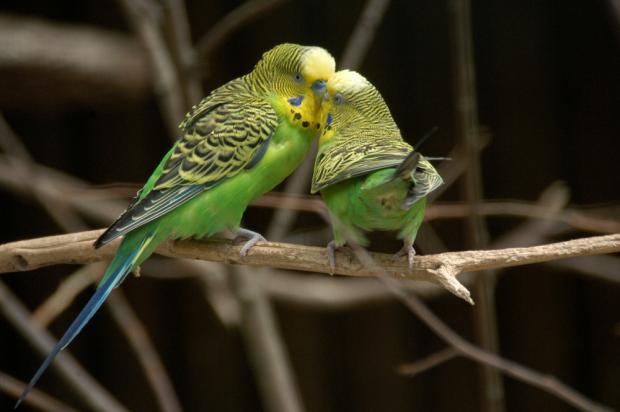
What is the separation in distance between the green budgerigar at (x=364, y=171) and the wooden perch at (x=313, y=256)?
4 cm

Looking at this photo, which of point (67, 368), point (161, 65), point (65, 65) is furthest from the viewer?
point (65, 65)

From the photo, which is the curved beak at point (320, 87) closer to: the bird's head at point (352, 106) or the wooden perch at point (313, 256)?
the bird's head at point (352, 106)

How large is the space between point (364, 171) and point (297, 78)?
418 millimetres

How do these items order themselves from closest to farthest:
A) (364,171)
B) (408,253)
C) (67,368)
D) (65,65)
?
(364,171), (408,253), (67,368), (65,65)

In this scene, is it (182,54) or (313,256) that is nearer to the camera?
(313,256)

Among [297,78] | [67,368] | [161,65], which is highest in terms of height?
[161,65]

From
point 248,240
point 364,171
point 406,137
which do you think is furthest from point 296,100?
point 406,137

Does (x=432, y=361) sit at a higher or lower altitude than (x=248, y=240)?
lower

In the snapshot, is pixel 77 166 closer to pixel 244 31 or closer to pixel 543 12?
pixel 244 31

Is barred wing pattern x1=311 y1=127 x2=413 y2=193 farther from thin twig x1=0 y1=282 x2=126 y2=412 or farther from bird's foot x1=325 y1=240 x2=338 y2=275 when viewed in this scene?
thin twig x1=0 y1=282 x2=126 y2=412

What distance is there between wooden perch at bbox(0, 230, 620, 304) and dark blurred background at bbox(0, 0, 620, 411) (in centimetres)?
111

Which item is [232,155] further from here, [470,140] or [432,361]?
[432,361]

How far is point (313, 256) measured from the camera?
1696mm

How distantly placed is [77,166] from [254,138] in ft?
6.48
